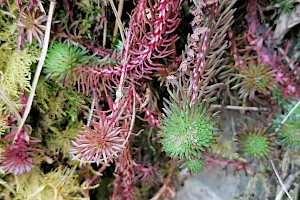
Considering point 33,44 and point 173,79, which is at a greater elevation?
point 33,44

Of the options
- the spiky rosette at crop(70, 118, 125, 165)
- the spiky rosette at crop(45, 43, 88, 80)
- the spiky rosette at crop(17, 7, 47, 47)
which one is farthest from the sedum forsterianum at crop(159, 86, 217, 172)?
the spiky rosette at crop(17, 7, 47, 47)

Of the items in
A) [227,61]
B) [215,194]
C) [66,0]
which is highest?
[66,0]

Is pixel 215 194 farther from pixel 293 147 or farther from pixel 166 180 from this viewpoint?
pixel 293 147

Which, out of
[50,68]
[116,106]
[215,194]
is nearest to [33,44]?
[50,68]

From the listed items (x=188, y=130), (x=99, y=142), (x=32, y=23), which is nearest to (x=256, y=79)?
(x=188, y=130)

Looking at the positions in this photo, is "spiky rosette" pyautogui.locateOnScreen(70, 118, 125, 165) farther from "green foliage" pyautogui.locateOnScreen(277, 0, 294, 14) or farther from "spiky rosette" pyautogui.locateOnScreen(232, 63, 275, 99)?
"green foliage" pyautogui.locateOnScreen(277, 0, 294, 14)

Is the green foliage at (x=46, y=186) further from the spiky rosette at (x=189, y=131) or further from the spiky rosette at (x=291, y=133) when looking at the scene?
the spiky rosette at (x=291, y=133)
